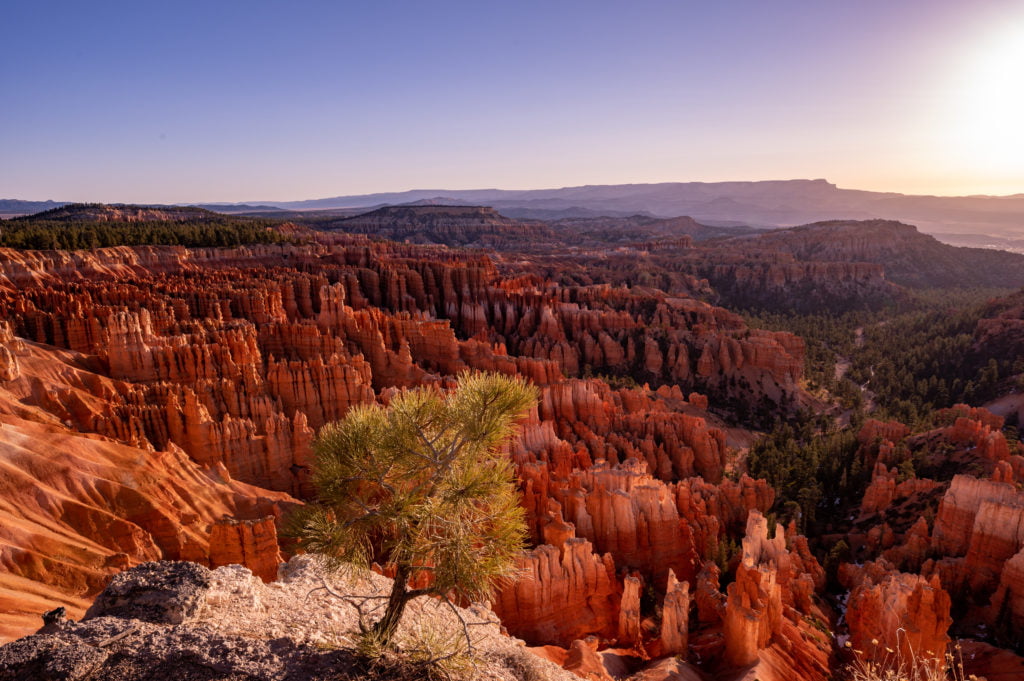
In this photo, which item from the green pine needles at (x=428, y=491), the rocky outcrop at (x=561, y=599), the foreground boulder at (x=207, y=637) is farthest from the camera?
the rocky outcrop at (x=561, y=599)

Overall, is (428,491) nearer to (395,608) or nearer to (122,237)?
(395,608)

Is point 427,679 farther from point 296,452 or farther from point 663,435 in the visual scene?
point 663,435

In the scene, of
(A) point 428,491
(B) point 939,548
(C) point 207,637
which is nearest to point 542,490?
(A) point 428,491

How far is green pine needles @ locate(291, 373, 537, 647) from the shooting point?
708 cm

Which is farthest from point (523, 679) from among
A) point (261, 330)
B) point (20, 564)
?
point (261, 330)

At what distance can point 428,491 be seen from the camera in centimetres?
750

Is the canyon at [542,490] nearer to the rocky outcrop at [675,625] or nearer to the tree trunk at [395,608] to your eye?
the rocky outcrop at [675,625]

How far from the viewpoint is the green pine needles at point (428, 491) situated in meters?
7.08

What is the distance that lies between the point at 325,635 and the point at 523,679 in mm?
2690

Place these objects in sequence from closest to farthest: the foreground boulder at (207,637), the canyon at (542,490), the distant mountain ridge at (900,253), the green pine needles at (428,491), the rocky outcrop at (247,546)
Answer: the foreground boulder at (207,637) → the green pine needles at (428,491) → the rocky outcrop at (247,546) → the canyon at (542,490) → the distant mountain ridge at (900,253)

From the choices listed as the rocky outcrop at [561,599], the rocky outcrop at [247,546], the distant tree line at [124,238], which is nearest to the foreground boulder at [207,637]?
the rocky outcrop at [247,546]

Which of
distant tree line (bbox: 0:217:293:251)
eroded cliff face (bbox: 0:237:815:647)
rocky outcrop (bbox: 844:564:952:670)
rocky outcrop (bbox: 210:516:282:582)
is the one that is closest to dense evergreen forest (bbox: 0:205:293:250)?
distant tree line (bbox: 0:217:293:251)

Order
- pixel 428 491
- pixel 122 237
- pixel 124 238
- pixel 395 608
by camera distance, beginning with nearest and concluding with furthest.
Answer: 1. pixel 395 608
2. pixel 428 491
3. pixel 124 238
4. pixel 122 237

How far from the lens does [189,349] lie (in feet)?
82.4
